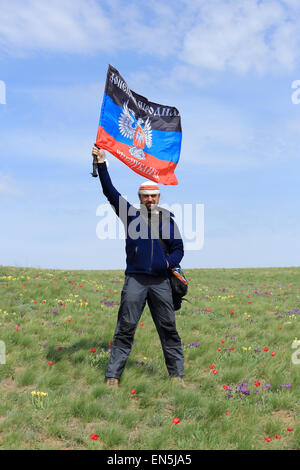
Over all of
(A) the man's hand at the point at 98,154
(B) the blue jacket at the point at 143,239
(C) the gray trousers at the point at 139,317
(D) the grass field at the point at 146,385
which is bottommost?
(D) the grass field at the point at 146,385

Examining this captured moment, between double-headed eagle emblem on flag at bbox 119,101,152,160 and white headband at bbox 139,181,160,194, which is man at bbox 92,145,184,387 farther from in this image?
double-headed eagle emblem on flag at bbox 119,101,152,160

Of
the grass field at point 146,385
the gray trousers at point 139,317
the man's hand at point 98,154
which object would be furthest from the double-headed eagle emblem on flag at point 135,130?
the grass field at point 146,385

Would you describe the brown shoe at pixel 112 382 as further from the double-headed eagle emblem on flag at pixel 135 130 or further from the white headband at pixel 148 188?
the double-headed eagle emblem on flag at pixel 135 130

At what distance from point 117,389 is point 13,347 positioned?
3.39 m

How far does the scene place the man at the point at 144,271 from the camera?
681cm

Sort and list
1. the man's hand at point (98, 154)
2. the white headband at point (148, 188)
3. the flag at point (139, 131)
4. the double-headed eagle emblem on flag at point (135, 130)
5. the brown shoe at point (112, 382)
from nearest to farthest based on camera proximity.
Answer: the brown shoe at point (112, 382)
the man's hand at point (98, 154)
the white headband at point (148, 188)
the flag at point (139, 131)
the double-headed eagle emblem on flag at point (135, 130)

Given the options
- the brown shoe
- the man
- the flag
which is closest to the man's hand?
the man

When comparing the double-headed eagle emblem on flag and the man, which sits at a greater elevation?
the double-headed eagle emblem on flag

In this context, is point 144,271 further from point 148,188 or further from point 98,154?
point 98,154

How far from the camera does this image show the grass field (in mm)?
5031

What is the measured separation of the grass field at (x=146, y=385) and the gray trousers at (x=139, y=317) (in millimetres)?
358

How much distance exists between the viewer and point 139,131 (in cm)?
820

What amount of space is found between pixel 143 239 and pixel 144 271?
0.57m
